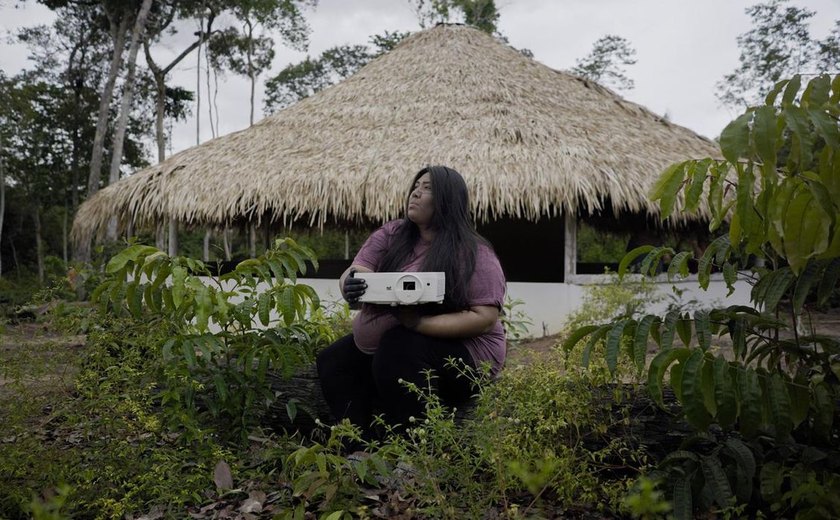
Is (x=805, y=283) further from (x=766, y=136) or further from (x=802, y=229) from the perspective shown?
(x=766, y=136)

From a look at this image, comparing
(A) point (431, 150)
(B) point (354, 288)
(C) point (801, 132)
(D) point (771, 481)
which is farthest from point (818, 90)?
(A) point (431, 150)

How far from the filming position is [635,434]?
2.05 m

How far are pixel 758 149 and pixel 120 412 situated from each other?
184 cm

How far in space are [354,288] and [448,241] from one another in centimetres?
42

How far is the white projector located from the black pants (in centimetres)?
17

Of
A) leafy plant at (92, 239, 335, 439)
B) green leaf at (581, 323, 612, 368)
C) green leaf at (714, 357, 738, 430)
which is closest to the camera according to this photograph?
green leaf at (714, 357, 738, 430)

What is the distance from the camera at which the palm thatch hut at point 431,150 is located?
639cm

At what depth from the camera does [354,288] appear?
2.14 meters

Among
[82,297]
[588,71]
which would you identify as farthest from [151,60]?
[588,71]

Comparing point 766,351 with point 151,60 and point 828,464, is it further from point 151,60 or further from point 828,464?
point 151,60

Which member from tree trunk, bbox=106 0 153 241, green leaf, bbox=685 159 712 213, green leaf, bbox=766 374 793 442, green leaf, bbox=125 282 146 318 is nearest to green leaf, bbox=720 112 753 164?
green leaf, bbox=685 159 712 213

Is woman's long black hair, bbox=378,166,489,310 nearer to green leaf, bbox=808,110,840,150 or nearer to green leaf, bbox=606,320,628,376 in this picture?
green leaf, bbox=606,320,628,376

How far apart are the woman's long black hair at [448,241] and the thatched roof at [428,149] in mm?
3728

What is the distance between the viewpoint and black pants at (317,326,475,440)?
2166 mm
